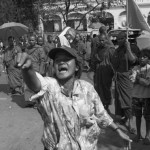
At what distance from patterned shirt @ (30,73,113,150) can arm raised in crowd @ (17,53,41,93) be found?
5 centimetres

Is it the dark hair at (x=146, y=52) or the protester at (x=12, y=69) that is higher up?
the dark hair at (x=146, y=52)

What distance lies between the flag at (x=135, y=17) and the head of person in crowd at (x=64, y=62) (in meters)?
2.22

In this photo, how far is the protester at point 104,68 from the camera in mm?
5969

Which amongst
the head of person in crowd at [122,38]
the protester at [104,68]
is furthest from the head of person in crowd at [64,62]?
the protester at [104,68]

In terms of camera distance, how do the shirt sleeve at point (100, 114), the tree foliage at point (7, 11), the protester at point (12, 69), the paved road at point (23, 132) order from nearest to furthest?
the shirt sleeve at point (100, 114) → the paved road at point (23, 132) → the protester at point (12, 69) → the tree foliage at point (7, 11)

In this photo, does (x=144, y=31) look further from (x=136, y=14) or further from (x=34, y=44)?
(x=34, y=44)

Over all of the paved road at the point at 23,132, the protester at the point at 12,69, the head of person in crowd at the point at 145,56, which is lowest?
the paved road at the point at 23,132

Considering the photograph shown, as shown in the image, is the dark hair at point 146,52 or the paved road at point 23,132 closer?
the dark hair at point 146,52

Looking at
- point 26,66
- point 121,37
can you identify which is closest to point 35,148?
point 121,37

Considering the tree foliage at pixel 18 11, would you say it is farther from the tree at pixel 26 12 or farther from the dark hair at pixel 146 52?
the dark hair at pixel 146 52

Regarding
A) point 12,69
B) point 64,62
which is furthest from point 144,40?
point 12,69

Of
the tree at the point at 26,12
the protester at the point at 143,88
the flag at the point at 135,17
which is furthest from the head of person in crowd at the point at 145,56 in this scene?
the tree at the point at 26,12

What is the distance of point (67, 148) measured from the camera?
2.10 m

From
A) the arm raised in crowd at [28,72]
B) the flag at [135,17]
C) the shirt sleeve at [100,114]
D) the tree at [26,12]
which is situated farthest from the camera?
the tree at [26,12]
